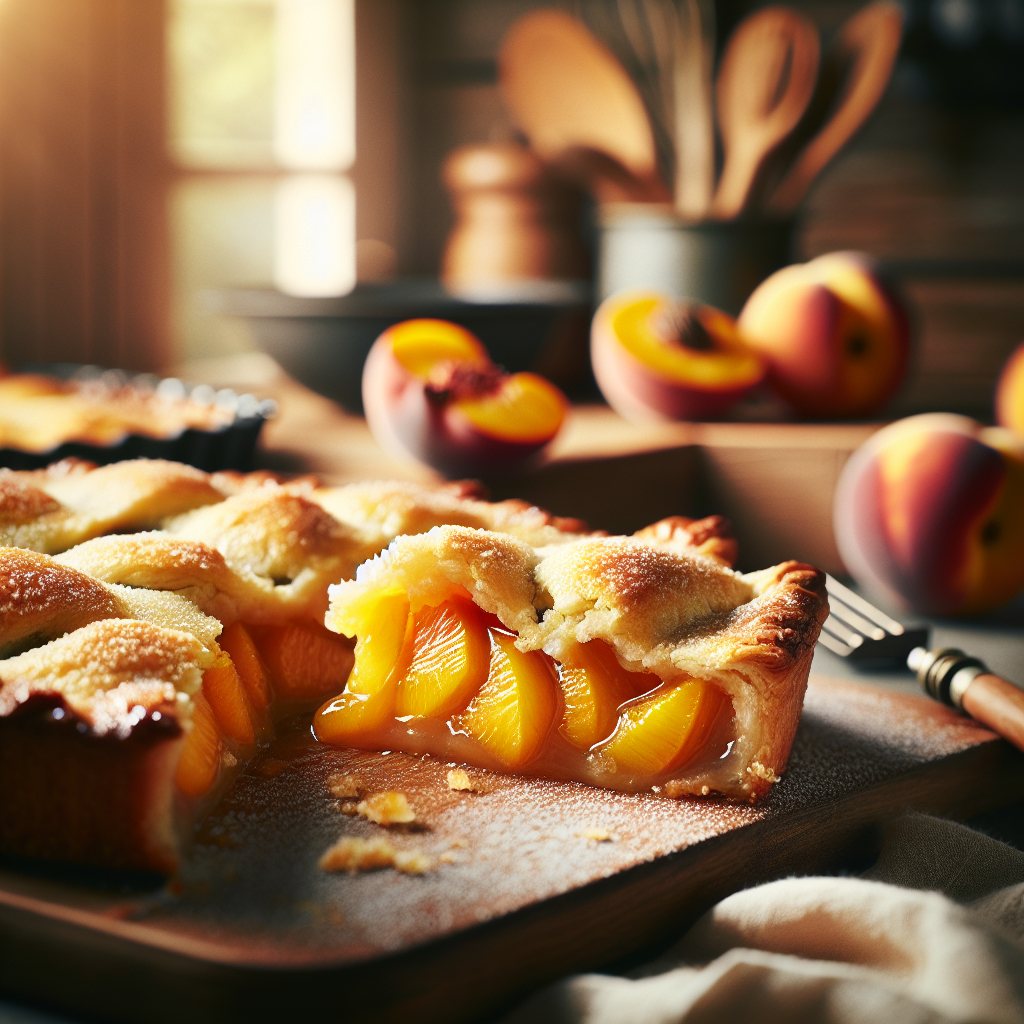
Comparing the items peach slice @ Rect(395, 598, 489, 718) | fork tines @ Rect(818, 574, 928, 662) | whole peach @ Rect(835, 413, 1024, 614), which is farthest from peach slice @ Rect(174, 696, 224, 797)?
whole peach @ Rect(835, 413, 1024, 614)

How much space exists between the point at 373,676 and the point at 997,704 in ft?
2.24

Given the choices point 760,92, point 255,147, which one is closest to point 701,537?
point 760,92

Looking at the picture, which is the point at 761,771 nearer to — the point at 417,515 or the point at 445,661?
the point at 445,661

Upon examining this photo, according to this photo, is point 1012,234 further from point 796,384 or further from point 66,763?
point 66,763

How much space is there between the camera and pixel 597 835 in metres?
1.06

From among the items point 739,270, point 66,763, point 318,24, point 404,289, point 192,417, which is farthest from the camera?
point 318,24

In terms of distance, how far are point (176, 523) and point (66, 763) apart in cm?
56

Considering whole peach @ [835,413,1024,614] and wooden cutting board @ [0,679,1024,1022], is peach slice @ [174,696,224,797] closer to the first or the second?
wooden cutting board @ [0,679,1024,1022]

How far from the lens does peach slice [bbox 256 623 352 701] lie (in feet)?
4.50

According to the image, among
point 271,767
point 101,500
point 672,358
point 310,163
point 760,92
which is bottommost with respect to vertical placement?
point 271,767

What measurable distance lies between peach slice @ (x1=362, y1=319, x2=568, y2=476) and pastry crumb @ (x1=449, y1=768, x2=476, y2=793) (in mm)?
792

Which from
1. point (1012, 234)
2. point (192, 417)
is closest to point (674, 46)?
point (1012, 234)

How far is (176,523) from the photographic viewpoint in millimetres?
1482

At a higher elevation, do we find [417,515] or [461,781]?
[417,515]
